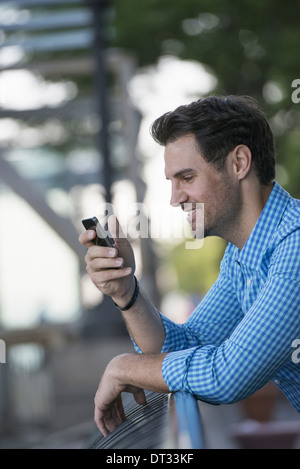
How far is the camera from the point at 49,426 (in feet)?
25.3

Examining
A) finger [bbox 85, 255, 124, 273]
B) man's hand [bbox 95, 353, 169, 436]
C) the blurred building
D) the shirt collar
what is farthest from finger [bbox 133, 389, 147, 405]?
the blurred building

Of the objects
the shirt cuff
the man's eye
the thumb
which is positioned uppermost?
the man's eye

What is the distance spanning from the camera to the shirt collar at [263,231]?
2.05 metres

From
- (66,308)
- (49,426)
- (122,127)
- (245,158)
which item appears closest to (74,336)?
(49,426)

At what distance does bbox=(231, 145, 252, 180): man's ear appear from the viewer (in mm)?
2158

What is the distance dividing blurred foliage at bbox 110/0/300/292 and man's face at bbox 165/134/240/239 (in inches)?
359

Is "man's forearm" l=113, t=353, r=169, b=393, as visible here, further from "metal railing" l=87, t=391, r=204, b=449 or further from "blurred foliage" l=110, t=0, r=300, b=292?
"blurred foliage" l=110, t=0, r=300, b=292

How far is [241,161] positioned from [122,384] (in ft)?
2.34

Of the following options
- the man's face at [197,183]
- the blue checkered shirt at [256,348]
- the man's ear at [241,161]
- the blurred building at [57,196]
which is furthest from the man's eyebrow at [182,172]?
the blurred building at [57,196]

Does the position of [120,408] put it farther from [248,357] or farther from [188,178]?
[188,178]

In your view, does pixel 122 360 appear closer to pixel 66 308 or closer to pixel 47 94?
pixel 47 94

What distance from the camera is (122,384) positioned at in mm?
1814

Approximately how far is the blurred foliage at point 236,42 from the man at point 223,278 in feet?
29.5

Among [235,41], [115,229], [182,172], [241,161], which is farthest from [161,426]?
[235,41]
